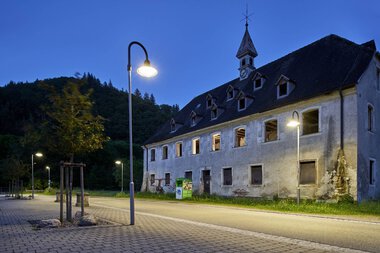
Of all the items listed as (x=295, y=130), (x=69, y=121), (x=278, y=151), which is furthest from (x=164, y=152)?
(x=69, y=121)

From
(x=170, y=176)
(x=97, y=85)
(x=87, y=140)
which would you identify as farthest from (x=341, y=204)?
(x=97, y=85)

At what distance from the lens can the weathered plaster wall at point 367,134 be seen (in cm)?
1873

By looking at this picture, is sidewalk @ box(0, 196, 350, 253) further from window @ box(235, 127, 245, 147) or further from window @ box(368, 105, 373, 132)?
window @ box(235, 127, 245, 147)

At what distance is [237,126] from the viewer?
27172 mm

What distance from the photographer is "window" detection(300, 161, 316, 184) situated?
20.3m

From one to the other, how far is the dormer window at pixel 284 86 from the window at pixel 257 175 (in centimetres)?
549

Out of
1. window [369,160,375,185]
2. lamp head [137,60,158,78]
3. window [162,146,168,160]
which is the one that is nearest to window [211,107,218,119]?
window [162,146,168,160]

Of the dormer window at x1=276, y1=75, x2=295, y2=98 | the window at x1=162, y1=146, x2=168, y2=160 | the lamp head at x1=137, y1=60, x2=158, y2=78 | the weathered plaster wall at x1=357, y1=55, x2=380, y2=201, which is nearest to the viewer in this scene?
the lamp head at x1=137, y1=60, x2=158, y2=78

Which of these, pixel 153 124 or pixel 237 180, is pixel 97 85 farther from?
pixel 237 180

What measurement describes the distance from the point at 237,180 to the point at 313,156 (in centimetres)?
765

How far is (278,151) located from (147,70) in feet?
47.9

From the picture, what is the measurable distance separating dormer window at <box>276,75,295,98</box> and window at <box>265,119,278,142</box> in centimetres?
203

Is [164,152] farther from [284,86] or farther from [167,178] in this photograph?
[284,86]

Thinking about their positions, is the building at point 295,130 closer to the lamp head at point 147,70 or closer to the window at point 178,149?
the window at point 178,149
